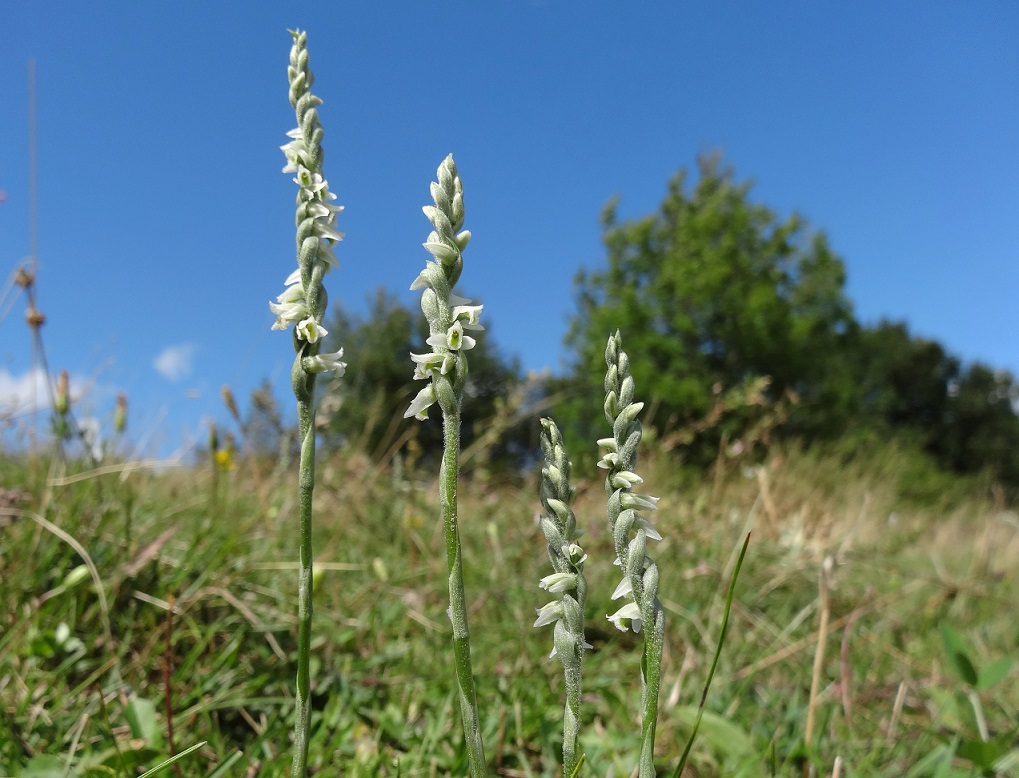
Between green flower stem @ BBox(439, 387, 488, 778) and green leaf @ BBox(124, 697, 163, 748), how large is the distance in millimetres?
1062

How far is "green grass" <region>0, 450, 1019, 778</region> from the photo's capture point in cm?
168

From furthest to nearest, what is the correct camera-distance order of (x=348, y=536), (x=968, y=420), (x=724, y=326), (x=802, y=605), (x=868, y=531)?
(x=968, y=420) < (x=724, y=326) < (x=868, y=531) < (x=348, y=536) < (x=802, y=605)

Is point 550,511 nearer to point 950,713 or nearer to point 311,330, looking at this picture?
point 311,330

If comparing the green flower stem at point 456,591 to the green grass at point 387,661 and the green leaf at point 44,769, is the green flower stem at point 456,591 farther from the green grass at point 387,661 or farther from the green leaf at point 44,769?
the green leaf at point 44,769

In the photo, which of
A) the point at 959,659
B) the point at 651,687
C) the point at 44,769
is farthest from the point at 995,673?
the point at 44,769

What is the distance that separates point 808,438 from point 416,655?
3002 centimetres

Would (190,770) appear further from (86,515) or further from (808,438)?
(808,438)

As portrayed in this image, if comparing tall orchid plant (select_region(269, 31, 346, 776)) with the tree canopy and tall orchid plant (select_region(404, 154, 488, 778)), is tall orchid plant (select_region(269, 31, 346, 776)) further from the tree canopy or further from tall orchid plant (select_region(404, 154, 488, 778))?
the tree canopy

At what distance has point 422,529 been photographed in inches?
165

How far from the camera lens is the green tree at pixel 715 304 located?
28.7 metres

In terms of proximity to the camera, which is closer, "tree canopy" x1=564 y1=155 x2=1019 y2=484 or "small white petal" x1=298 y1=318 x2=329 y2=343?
"small white petal" x1=298 y1=318 x2=329 y2=343

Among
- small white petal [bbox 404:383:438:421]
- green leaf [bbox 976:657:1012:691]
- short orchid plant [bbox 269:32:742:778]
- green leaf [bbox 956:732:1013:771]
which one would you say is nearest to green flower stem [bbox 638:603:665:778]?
short orchid plant [bbox 269:32:742:778]

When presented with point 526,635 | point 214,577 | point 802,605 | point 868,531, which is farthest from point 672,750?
point 868,531

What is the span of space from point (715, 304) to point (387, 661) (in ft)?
94.4
